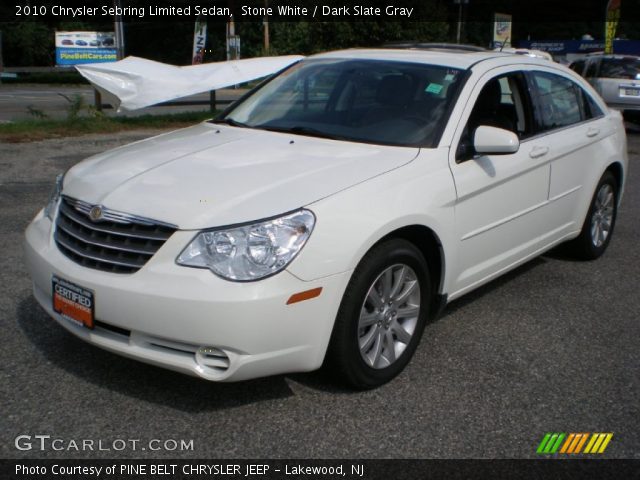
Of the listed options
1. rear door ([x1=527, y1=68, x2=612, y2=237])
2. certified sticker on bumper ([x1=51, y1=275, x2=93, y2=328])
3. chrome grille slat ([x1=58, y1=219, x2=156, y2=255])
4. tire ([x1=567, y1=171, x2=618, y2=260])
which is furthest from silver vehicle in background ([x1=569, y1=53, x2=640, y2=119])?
certified sticker on bumper ([x1=51, y1=275, x2=93, y2=328])

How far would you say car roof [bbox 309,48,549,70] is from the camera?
448cm

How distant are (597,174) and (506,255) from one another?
59.1 inches

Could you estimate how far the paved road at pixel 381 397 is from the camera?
10.2ft

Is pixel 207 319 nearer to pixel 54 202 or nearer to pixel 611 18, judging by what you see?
pixel 54 202

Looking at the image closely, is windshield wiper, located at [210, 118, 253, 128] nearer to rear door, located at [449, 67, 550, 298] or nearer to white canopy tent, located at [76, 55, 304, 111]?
rear door, located at [449, 67, 550, 298]

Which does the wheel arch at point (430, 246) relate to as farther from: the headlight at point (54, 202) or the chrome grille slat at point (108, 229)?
the headlight at point (54, 202)

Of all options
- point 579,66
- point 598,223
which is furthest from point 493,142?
point 579,66

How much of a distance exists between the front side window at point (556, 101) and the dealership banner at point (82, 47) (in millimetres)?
36948

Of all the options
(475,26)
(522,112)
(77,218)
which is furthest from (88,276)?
(475,26)

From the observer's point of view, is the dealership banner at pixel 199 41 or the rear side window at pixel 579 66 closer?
the rear side window at pixel 579 66

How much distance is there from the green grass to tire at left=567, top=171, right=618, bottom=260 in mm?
9364

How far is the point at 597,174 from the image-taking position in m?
5.49

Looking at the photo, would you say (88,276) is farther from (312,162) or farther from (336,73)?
(336,73)

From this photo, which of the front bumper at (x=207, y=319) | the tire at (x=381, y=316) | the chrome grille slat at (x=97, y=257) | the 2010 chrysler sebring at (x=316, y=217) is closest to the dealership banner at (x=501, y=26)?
the 2010 chrysler sebring at (x=316, y=217)
